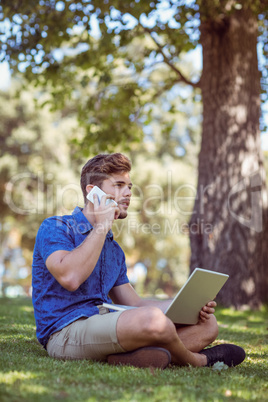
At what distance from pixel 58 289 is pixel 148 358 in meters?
0.85

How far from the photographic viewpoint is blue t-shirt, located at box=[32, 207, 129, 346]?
3.65 metres

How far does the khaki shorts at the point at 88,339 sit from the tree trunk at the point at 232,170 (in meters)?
5.04

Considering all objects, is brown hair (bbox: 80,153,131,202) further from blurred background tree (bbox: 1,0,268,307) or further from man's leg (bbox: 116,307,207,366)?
blurred background tree (bbox: 1,0,268,307)

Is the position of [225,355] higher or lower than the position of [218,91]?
lower

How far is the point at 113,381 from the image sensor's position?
2959 mm

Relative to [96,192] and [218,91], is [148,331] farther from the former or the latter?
[218,91]

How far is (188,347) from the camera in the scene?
3.85 metres

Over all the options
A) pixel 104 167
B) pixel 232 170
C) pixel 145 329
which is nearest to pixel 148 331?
pixel 145 329

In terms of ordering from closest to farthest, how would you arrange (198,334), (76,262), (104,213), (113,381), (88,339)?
(113,381) → (76,262) → (88,339) → (104,213) → (198,334)

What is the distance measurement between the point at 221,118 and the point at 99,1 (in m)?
3.04

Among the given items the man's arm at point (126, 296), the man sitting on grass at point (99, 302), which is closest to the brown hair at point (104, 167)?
the man sitting on grass at point (99, 302)

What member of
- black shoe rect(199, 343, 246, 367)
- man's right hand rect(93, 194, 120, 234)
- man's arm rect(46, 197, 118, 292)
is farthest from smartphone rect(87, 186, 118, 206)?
black shoe rect(199, 343, 246, 367)

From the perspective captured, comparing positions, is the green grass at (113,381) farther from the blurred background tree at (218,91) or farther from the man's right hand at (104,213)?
the blurred background tree at (218,91)

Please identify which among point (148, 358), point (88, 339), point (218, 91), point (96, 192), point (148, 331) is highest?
point (218, 91)
